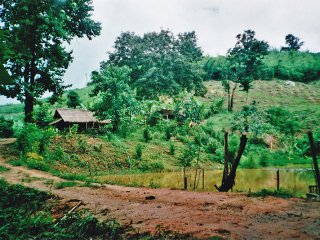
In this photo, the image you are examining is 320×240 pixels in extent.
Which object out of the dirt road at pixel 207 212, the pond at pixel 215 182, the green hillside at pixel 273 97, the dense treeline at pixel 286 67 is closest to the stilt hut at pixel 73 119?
the green hillside at pixel 273 97

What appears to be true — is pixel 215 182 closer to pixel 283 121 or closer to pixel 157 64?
pixel 283 121

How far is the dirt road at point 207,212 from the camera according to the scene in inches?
274

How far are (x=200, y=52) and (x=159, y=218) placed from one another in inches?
2954

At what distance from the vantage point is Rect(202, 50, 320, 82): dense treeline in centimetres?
7175

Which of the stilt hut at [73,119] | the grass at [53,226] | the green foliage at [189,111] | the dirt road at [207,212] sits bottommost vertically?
the grass at [53,226]

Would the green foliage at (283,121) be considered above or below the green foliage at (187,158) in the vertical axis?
above

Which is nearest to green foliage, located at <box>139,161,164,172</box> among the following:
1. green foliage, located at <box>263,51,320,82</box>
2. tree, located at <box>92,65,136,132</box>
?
tree, located at <box>92,65,136,132</box>

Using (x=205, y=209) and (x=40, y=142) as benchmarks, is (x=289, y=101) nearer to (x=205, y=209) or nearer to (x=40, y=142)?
(x=40, y=142)

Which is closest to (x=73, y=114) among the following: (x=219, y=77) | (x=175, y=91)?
(x=175, y=91)

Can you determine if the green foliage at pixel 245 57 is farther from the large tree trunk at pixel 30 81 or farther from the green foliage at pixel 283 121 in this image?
the large tree trunk at pixel 30 81

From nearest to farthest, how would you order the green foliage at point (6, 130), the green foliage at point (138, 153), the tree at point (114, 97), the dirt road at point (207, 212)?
1. the dirt road at point (207, 212)
2. the green foliage at point (138, 153)
3. the tree at point (114, 97)
4. the green foliage at point (6, 130)

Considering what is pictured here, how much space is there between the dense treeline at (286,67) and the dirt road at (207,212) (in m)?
59.1

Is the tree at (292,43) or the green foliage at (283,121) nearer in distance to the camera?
the green foliage at (283,121)

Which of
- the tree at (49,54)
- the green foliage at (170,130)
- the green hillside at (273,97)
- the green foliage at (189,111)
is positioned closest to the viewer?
→ the tree at (49,54)
